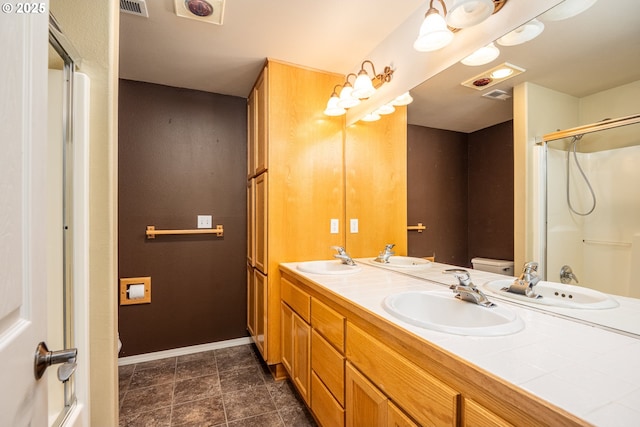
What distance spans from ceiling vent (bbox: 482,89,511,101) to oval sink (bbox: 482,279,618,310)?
76 cm

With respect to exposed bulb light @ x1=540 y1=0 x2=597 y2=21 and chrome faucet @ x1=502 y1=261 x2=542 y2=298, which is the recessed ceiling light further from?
chrome faucet @ x1=502 y1=261 x2=542 y2=298

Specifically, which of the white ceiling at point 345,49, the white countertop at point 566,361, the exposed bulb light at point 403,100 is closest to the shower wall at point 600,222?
the white countertop at point 566,361

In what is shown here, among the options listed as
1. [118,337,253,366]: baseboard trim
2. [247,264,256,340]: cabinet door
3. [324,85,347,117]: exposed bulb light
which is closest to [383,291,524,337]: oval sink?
[324,85,347,117]: exposed bulb light

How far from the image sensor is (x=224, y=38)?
179 cm

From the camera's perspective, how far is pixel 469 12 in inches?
46.2

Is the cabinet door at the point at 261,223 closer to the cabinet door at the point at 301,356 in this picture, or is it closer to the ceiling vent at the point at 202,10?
the cabinet door at the point at 301,356

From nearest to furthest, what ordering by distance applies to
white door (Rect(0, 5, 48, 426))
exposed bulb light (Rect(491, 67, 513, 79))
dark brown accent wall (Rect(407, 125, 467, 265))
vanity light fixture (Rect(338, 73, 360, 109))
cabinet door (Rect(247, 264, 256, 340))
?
1. white door (Rect(0, 5, 48, 426))
2. exposed bulb light (Rect(491, 67, 513, 79))
3. dark brown accent wall (Rect(407, 125, 467, 265))
4. vanity light fixture (Rect(338, 73, 360, 109))
5. cabinet door (Rect(247, 264, 256, 340))

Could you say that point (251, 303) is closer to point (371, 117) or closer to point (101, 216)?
point (101, 216)

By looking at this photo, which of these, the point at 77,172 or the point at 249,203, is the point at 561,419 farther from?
the point at 249,203

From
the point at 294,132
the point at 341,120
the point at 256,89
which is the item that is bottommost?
the point at 294,132

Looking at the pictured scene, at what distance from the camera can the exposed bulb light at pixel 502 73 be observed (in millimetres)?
1171

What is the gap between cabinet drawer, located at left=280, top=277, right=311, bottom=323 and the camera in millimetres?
1596

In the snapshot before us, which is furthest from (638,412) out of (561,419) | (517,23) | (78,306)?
(78,306)

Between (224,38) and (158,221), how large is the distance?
1.50 metres
